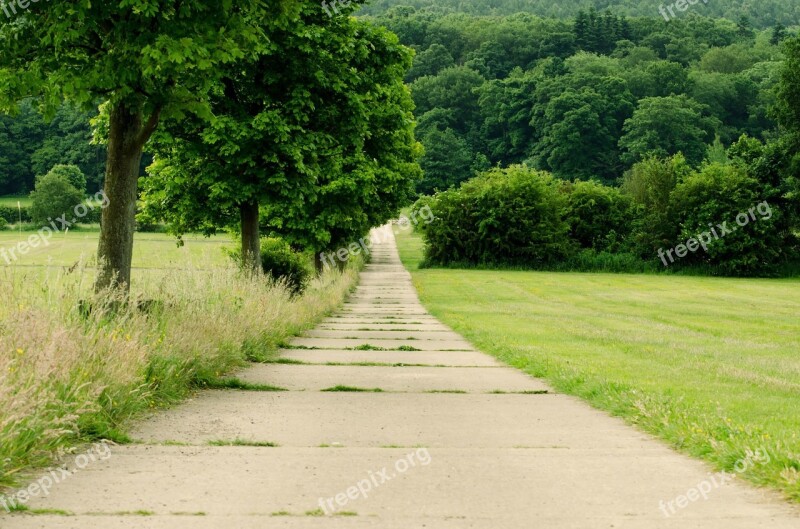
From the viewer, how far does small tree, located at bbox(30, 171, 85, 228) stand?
33.4 m

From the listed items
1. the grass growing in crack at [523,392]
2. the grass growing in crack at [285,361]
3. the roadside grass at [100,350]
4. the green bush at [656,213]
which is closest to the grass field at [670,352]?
the grass growing in crack at [523,392]

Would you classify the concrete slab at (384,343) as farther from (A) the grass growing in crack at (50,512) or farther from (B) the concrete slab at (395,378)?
(A) the grass growing in crack at (50,512)

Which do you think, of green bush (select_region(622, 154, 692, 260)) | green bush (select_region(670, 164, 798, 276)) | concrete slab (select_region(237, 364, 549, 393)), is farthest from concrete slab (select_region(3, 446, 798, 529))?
green bush (select_region(622, 154, 692, 260))

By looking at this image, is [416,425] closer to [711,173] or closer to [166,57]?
[166,57]

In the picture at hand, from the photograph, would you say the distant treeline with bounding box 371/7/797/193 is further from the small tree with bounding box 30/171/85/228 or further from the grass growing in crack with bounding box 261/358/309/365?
the grass growing in crack with bounding box 261/358/309/365

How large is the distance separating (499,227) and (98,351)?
5480cm

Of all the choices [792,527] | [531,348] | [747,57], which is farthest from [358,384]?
[747,57]

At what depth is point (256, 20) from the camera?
461 inches

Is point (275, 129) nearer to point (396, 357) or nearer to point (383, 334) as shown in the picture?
point (383, 334)

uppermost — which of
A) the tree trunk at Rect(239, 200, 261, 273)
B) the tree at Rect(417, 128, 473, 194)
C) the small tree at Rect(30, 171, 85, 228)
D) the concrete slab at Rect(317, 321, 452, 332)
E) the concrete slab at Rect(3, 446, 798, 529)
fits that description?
the tree at Rect(417, 128, 473, 194)

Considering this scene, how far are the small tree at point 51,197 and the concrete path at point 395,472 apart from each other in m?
25.9

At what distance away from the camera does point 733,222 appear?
5703 centimetres

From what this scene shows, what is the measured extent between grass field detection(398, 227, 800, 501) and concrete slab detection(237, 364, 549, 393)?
0.62 m

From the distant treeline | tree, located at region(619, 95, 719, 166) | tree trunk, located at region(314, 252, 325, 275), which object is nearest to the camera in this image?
tree trunk, located at region(314, 252, 325, 275)
